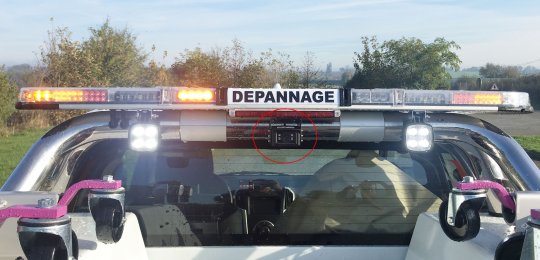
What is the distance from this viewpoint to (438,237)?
290cm

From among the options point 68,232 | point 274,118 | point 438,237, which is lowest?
point 438,237

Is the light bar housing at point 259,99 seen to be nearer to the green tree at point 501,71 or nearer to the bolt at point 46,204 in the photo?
the bolt at point 46,204

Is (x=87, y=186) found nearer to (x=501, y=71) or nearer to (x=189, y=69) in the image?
(x=189, y=69)

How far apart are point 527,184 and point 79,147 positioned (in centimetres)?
176

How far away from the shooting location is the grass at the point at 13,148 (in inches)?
624

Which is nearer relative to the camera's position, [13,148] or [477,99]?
[477,99]

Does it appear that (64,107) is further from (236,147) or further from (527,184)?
(527,184)

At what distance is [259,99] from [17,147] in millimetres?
19968

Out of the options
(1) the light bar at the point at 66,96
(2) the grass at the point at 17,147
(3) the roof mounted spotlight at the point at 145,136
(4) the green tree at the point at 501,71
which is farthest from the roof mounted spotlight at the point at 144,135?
(4) the green tree at the point at 501,71

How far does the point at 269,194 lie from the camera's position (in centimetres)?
318

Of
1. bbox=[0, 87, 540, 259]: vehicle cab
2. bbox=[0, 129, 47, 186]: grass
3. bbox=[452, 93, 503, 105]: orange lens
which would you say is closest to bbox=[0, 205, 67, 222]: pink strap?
bbox=[0, 87, 540, 259]: vehicle cab

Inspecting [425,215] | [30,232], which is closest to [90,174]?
[30,232]

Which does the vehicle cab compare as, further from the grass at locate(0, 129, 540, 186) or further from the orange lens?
the grass at locate(0, 129, 540, 186)

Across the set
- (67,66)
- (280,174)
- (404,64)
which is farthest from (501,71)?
(280,174)
